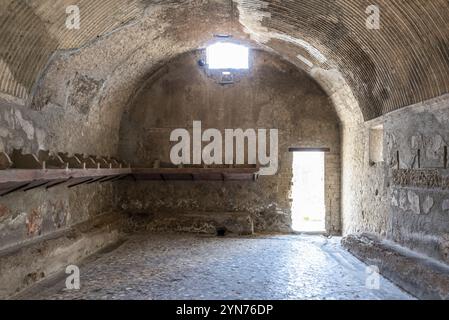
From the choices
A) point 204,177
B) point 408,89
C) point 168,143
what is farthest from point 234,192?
point 408,89

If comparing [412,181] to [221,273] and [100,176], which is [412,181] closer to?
[221,273]

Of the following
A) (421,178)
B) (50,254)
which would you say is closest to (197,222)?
(50,254)

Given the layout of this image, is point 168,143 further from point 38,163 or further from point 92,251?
point 38,163

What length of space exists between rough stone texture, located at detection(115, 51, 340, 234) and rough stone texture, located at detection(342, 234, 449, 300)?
3430mm

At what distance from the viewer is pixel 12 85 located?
582 cm

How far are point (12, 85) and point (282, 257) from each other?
16.7 ft

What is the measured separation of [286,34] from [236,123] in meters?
3.03

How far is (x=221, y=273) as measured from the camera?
21.2 ft

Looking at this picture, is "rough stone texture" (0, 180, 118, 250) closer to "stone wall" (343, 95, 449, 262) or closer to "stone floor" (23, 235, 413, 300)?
"stone floor" (23, 235, 413, 300)

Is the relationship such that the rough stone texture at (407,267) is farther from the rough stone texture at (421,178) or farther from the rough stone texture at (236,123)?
the rough stone texture at (236,123)

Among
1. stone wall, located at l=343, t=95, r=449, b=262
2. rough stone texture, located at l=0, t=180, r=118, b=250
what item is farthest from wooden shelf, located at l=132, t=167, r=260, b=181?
stone wall, located at l=343, t=95, r=449, b=262

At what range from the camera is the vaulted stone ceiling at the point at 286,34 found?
17.1 feet

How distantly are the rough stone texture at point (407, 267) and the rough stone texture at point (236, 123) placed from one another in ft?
11.3

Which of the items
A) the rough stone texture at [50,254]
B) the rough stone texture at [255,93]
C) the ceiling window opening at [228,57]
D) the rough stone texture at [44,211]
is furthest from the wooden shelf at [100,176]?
the ceiling window opening at [228,57]
